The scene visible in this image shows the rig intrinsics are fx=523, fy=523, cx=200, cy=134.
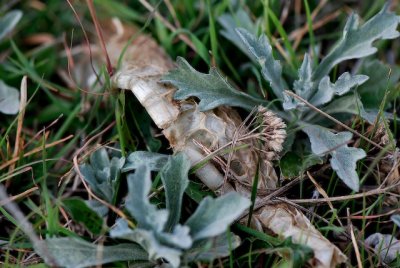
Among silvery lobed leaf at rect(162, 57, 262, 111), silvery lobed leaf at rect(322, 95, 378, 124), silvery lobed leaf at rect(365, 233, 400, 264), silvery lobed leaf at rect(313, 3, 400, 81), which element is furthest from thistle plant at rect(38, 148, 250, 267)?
silvery lobed leaf at rect(313, 3, 400, 81)

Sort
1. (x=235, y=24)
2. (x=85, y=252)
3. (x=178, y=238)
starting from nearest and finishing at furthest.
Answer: (x=178, y=238)
(x=85, y=252)
(x=235, y=24)

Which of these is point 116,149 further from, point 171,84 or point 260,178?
point 260,178

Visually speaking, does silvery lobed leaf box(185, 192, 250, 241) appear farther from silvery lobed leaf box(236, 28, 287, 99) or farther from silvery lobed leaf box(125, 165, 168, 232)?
silvery lobed leaf box(236, 28, 287, 99)

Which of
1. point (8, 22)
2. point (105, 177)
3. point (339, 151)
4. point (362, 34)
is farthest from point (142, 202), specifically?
point (8, 22)

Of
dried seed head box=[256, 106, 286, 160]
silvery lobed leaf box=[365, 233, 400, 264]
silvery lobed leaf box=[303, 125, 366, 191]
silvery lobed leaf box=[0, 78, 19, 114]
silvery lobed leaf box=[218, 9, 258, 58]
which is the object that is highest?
silvery lobed leaf box=[0, 78, 19, 114]

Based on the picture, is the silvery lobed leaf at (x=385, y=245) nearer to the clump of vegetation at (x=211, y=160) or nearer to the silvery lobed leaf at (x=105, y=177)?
the clump of vegetation at (x=211, y=160)

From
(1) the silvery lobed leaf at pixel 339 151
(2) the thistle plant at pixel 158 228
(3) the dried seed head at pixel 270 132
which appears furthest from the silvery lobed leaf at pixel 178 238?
(1) the silvery lobed leaf at pixel 339 151

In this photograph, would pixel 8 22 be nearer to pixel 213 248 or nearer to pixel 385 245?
pixel 213 248
